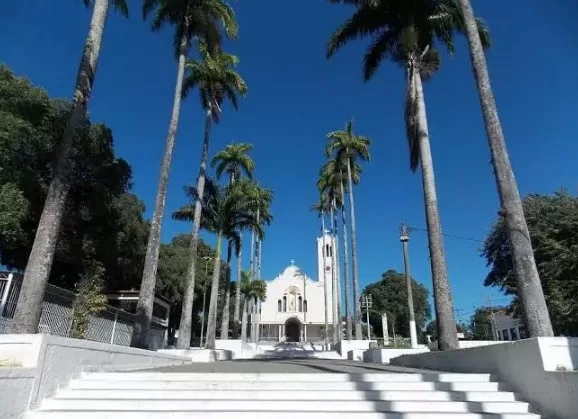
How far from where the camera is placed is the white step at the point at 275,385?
17.7 feet

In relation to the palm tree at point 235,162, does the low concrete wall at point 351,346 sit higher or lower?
lower

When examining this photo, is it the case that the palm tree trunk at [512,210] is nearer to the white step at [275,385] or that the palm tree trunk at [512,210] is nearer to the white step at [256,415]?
the white step at [275,385]

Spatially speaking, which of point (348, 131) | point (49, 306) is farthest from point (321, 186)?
point (49, 306)

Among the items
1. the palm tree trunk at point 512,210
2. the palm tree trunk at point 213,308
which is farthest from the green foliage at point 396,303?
the palm tree trunk at point 512,210

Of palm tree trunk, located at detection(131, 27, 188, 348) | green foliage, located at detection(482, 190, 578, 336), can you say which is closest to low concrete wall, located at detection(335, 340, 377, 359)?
green foliage, located at detection(482, 190, 578, 336)

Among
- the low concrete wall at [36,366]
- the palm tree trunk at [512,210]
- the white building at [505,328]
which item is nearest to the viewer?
the low concrete wall at [36,366]

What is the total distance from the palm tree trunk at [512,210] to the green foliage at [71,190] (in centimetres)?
1457

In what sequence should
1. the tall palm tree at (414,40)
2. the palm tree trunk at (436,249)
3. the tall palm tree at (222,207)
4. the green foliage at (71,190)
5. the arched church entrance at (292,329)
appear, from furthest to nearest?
the arched church entrance at (292,329) < the tall palm tree at (222,207) < the green foliage at (71,190) < the tall palm tree at (414,40) < the palm tree trunk at (436,249)

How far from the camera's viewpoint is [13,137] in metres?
16.1

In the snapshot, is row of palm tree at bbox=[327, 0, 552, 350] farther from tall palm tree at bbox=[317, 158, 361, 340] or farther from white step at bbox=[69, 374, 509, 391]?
tall palm tree at bbox=[317, 158, 361, 340]

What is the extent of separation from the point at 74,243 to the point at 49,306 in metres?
8.28

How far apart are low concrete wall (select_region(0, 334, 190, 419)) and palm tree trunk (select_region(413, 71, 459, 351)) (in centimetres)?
793

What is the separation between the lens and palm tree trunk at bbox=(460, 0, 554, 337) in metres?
6.14

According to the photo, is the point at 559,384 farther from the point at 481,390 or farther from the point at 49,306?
the point at 49,306
